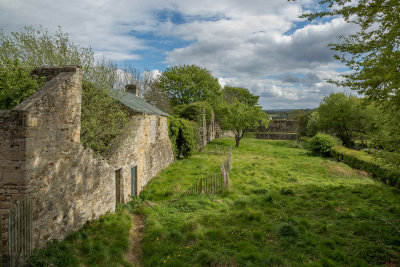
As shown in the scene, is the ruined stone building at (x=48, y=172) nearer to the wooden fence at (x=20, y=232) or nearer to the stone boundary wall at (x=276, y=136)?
the wooden fence at (x=20, y=232)

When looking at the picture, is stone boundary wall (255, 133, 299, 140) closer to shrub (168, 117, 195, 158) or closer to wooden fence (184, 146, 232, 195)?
shrub (168, 117, 195, 158)

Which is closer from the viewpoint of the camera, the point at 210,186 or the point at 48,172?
the point at 48,172

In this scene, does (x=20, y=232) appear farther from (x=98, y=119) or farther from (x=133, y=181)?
(x=133, y=181)

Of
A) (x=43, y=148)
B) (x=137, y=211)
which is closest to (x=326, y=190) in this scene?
(x=137, y=211)

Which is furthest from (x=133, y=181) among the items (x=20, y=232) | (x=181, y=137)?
(x=181, y=137)

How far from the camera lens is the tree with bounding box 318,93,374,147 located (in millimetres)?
28562

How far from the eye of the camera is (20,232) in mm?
5305

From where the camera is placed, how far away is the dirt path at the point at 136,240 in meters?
6.92

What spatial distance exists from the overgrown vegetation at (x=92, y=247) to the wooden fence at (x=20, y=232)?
28 centimetres

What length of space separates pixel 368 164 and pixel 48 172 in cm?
2003

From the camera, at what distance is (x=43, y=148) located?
593cm

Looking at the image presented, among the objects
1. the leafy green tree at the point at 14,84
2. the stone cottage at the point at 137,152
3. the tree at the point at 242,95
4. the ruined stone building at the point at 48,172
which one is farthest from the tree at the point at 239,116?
the tree at the point at 242,95

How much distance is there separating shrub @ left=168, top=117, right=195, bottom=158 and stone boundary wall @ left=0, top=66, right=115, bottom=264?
40.2 ft

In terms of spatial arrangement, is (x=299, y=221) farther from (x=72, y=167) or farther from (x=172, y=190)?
(x=72, y=167)
